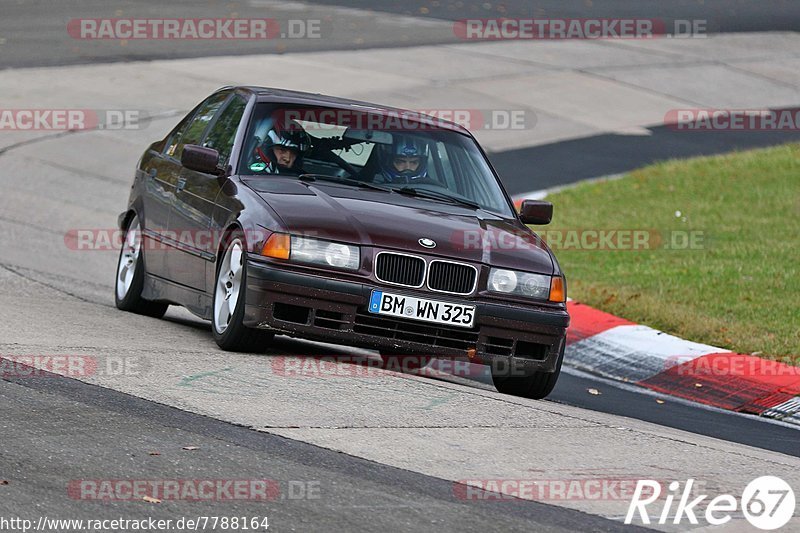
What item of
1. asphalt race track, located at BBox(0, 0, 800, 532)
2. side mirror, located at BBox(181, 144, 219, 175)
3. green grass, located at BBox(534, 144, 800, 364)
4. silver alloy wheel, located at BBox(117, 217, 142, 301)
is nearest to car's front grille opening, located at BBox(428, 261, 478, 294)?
asphalt race track, located at BBox(0, 0, 800, 532)

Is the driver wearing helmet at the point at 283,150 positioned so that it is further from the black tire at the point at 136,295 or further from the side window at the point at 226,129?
the black tire at the point at 136,295

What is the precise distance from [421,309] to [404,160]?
1.45 meters

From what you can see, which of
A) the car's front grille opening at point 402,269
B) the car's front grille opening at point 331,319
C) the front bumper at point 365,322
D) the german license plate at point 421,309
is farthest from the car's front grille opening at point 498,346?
the car's front grille opening at point 331,319

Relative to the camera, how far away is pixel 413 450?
6.31 meters

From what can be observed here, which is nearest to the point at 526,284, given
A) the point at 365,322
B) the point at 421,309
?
the point at 421,309

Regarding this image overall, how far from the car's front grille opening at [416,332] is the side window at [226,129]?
1.67 metres

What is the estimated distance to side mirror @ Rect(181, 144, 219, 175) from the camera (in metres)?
8.71

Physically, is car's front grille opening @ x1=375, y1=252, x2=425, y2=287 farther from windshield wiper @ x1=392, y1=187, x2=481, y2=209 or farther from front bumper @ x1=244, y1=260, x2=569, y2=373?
windshield wiper @ x1=392, y1=187, x2=481, y2=209

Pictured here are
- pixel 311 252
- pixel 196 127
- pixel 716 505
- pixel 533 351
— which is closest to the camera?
pixel 716 505

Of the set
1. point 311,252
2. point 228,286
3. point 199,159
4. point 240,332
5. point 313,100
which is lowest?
point 240,332

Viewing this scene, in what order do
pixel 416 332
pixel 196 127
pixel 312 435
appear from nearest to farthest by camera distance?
pixel 312 435 < pixel 416 332 < pixel 196 127

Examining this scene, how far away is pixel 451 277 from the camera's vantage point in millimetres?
7977

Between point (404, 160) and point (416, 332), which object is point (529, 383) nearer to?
point (416, 332)

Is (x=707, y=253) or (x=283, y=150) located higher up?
(x=283, y=150)
